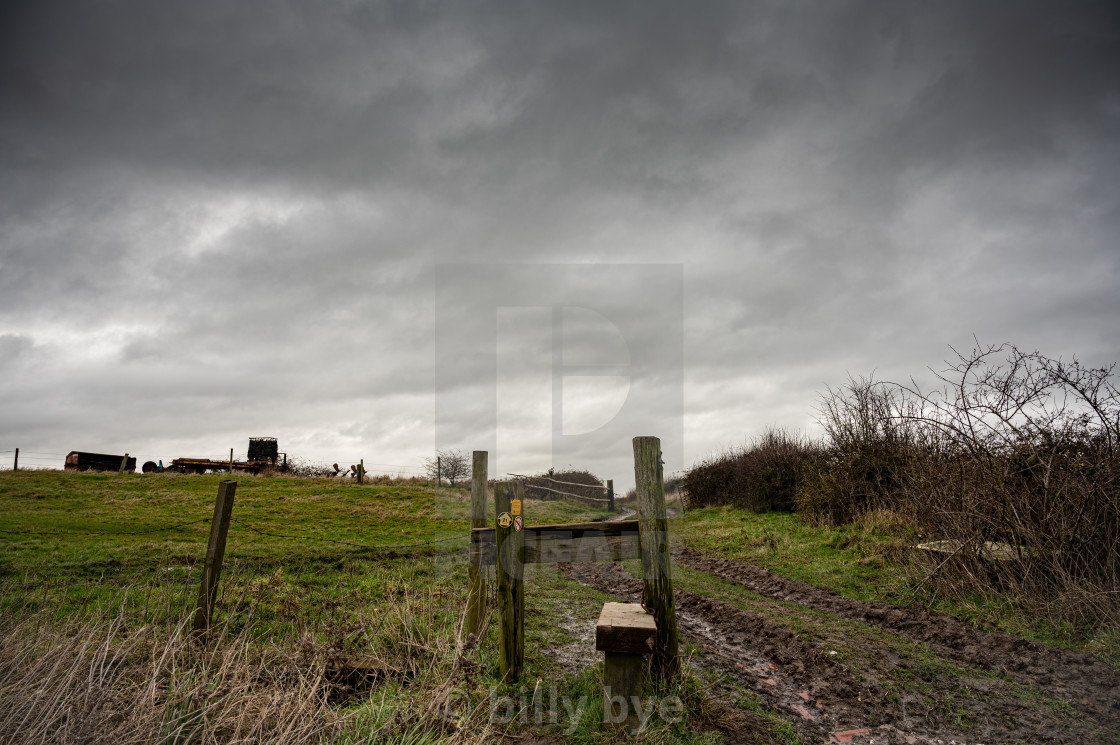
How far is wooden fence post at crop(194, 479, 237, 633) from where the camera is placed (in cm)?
529

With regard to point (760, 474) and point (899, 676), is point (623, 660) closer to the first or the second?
point (899, 676)

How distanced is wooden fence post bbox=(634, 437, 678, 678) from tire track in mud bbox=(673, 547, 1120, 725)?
322cm

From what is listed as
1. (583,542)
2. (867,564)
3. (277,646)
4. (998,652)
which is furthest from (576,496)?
(277,646)

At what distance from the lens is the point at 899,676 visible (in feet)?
16.3

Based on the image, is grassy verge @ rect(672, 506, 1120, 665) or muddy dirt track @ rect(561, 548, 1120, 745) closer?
muddy dirt track @ rect(561, 548, 1120, 745)

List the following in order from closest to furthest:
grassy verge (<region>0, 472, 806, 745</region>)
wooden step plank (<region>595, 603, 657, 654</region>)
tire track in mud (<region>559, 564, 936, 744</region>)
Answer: grassy verge (<region>0, 472, 806, 745</region>) → wooden step plank (<region>595, 603, 657, 654</region>) → tire track in mud (<region>559, 564, 936, 744</region>)

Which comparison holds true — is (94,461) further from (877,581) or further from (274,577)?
(877,581)

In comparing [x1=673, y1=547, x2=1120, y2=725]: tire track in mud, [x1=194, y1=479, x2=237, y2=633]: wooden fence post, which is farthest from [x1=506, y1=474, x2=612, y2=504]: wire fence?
[x1=194, y1=479, x2=237, y2=633]: wooden fence post

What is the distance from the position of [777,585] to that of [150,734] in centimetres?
907

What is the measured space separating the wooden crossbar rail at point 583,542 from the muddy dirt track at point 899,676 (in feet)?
4.80

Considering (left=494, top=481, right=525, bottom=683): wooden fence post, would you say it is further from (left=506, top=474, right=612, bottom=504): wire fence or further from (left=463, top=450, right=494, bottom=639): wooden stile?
(left=506, top=474, right=612, bottom=504): wire fence

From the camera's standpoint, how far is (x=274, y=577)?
8453mm

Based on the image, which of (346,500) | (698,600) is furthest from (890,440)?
(346,500)

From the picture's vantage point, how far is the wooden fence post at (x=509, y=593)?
184 inches
